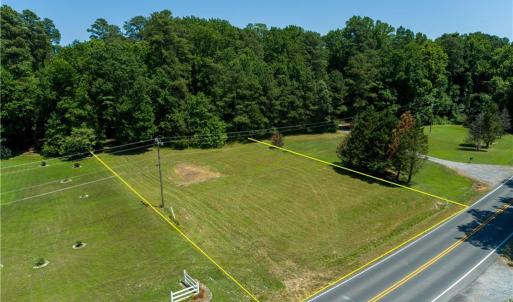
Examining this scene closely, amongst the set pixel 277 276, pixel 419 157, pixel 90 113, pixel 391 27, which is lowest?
pixel 277 276

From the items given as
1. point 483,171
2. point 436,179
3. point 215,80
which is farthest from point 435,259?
point 215,80

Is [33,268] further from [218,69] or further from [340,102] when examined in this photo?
[340,102]

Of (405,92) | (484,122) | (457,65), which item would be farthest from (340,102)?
(457,65)

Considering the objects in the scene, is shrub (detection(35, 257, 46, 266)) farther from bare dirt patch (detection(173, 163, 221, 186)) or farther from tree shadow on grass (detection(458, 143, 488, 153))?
tree shadow on grass (detection(458, 143, 488, 153))

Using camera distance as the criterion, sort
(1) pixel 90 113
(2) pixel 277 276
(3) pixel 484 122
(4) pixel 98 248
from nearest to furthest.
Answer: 1. (2) pixel 277 276
2. (4) pixel 98 248
3. (1) pixel 90 113
4. (3) pixel 484 122

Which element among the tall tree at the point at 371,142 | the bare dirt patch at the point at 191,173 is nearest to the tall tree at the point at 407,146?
the tall tree at the point at 371,142

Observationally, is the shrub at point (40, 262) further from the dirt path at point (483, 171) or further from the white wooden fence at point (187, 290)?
the dirt path at point (483, 171)
